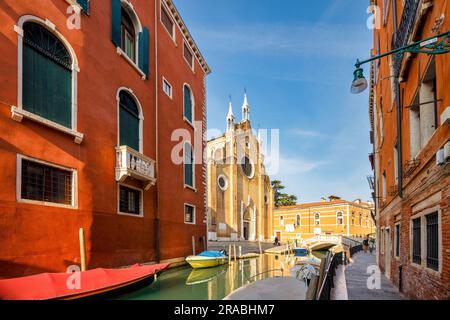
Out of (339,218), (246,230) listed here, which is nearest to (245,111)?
(246,230)

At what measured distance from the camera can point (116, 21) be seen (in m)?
11.0

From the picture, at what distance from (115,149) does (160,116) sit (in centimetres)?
416

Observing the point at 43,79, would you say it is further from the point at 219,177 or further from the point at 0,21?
the point at 219,177

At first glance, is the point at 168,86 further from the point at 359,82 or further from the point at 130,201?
the point at 359,82

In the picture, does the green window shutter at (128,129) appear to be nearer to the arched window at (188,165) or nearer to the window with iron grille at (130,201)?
the window with iron grille at (130,201)

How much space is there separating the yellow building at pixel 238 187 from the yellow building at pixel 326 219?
4625 mm

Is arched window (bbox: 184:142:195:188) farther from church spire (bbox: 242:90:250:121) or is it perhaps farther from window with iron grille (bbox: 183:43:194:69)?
church spire (bbox: 242:90:250:121)

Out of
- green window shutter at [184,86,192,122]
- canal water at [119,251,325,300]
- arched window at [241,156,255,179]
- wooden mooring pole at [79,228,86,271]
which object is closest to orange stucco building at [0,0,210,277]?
wooden mooring pole at [79,228,86,271]

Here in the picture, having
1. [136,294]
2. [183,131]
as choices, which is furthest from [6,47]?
[183,131]

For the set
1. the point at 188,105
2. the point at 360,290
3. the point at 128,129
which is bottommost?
the point at 360,290

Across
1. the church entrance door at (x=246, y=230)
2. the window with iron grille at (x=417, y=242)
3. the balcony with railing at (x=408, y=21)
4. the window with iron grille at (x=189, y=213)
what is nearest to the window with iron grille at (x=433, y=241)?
the window with iron grille at (x=417, y=242)

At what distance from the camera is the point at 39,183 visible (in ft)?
24.0

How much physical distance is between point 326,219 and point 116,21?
4437 centimetres

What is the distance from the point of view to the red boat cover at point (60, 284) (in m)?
5.58
